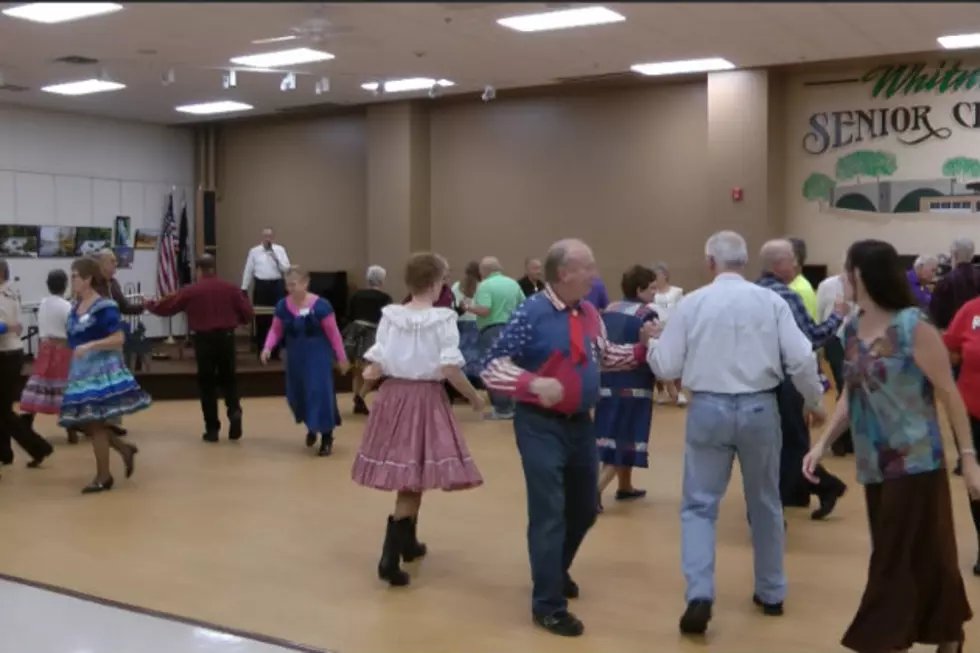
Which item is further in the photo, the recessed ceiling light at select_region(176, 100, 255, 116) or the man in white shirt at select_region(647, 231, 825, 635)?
the recessed ceiling light at select_region(176, 100, 255, 116)

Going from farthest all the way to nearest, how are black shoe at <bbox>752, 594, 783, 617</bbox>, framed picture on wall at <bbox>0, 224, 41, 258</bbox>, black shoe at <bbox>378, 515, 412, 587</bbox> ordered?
framed picture on wall at <bbox>0, 224, 41, 258</bbox>
black shoe at <bbox>378, 515, 412, 587</bbox>
black shoe at <bbox>752, 594, 783, 617</bbox>

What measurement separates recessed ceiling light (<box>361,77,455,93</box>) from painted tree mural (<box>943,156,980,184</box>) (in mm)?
5665

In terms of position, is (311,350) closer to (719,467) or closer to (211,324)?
(211,324)

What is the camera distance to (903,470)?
334 centimetres

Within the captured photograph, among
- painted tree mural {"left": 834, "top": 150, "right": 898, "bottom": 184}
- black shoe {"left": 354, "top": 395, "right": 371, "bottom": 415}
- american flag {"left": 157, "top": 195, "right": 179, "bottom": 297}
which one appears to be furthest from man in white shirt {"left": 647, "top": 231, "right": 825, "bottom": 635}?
american flag {"left": 157, "top": 195, "right": 179, "bottom": 297}

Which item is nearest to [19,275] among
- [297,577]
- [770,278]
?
[297,577]

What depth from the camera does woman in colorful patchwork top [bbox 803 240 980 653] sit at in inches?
131

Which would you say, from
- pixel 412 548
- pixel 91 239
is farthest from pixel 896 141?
pixel 91 239

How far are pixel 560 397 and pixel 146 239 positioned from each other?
46.1ft

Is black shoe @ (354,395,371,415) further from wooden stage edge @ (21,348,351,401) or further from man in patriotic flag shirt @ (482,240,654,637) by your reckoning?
man in patriotic flag shirt @ (482,240,654,637)

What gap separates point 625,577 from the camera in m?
4.82

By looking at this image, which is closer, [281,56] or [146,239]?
[281,56]

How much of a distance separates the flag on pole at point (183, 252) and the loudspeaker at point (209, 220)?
0.30 meters

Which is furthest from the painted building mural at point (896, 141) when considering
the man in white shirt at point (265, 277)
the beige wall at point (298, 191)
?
the man in white shirt at point (265, 277)
